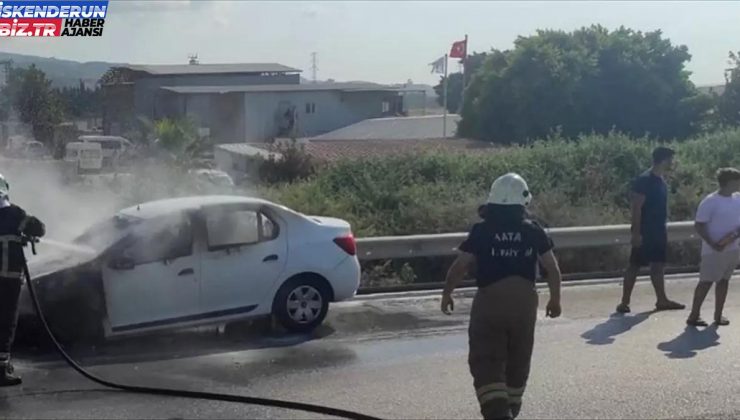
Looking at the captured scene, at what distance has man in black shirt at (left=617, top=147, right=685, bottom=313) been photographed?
37.5 ft

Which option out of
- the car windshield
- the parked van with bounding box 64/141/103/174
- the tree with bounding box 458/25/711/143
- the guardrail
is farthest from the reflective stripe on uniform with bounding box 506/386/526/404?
the tree with bounding box 458/25/711/143

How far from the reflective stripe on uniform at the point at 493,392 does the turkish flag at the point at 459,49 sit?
163ft

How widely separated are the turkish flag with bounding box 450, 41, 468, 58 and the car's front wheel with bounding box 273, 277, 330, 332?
150 ft

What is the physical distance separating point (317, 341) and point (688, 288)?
18.6 ft

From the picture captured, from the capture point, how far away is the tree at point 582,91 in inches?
2108

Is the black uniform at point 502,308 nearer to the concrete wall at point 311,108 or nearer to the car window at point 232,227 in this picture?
the car window at point 232,227

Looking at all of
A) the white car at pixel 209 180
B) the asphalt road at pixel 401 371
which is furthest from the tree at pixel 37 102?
the asphalt road at pixel 401 371

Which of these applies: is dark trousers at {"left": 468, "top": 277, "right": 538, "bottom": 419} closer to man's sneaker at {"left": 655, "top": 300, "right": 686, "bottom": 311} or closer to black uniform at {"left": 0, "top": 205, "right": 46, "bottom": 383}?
black uniform at {"left": 0, "top": 205, "right": 46, "bottom": 383}

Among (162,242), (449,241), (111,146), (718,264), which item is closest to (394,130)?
(111,146)

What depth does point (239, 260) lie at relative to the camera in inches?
404

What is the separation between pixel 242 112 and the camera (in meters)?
40.7

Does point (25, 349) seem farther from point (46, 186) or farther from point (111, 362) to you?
point (46, 186)

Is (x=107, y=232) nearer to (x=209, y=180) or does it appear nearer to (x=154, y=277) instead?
(x=154, y=277)

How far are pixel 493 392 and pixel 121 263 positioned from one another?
439 centimetres
